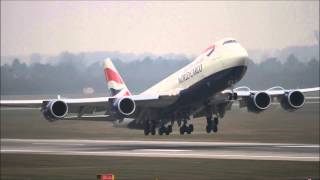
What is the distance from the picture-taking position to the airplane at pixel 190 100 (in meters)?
51.3

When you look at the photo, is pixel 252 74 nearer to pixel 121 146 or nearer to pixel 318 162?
pixel 121 146

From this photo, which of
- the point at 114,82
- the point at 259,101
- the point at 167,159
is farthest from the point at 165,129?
the point at 167,159

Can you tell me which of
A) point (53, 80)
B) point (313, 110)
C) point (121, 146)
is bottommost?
point (121, 146)

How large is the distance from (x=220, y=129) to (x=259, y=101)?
15.7 m

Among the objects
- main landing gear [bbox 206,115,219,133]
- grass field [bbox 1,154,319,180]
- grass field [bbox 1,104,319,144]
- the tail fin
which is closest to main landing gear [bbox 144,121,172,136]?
main landing gear [bbox 206,115,219,133]

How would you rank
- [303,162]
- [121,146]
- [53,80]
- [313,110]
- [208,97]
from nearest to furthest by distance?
[303,162]
[208,97]
[121,146]
[313,110]
[53,80]

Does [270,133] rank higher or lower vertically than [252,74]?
lower

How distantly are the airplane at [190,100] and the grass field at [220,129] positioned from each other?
6150mm

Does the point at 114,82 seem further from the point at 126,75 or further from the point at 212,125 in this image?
the point at 126,75

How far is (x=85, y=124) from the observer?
249ft

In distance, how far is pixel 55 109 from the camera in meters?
53.0

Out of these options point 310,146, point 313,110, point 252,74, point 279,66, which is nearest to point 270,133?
point 310,146

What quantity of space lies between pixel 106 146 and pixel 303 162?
72.3 feet

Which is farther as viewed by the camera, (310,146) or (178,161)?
(310,146)
